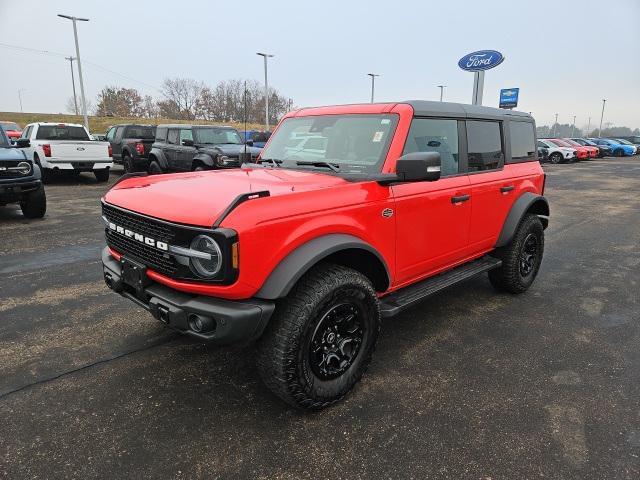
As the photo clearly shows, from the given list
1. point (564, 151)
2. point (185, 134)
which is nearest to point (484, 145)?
point (185, 134)

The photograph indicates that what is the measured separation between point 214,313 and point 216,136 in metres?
10.6

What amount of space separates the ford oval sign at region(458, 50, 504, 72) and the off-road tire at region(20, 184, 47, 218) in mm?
18003

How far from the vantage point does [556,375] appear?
3152 millimetres

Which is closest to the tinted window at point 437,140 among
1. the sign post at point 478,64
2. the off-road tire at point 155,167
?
the off-road tire at point 155,167

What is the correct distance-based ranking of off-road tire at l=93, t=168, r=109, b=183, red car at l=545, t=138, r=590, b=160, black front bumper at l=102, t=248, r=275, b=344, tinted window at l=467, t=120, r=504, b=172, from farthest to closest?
red car at l=545, t=138, r=590, b=160 → off-road tire at l=93, t=168, r=109, b=183 → tinted window at l=467, t=120, r=504, b=172 → black front bumper at l=102, t=248, r=275, b=344

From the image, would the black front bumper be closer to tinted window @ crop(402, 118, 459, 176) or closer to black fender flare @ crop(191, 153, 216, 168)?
tinted window @ crop(402, 118, 459, 176)

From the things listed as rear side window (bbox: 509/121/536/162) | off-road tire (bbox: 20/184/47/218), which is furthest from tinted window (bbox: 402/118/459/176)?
off-road tire (bbox: 20/184/47/218)

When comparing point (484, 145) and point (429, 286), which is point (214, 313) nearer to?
point (429, 286)

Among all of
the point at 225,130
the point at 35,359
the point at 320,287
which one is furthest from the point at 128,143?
the point at 320,287

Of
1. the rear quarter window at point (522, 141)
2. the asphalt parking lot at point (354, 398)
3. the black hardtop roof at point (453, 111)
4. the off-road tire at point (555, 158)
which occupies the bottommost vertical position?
the asphalt parking lot at point (354, 398)

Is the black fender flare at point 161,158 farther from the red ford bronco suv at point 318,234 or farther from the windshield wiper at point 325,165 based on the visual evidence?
the windshield wiper at point 325,165

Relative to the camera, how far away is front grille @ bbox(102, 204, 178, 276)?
2.50m

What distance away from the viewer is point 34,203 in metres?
8.06

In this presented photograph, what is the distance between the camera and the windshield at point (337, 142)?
128 inches
